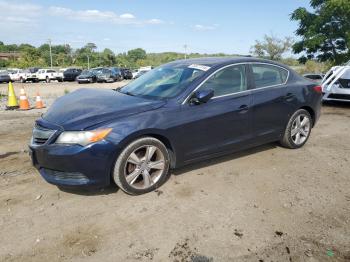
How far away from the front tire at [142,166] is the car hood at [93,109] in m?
0.41

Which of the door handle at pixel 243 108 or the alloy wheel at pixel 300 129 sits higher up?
the door handle at pixel 243 108

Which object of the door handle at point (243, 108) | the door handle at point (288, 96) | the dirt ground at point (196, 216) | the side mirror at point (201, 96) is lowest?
the dirt ground at point (196, 216)

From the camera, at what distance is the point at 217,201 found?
3.93 m

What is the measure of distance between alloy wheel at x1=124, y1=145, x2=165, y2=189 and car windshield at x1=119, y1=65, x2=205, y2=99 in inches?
30.6

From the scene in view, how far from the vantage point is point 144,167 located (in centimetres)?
404

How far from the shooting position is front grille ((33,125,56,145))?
378cm

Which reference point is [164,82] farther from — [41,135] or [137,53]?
[137,53]

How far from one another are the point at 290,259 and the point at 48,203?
2.64 m

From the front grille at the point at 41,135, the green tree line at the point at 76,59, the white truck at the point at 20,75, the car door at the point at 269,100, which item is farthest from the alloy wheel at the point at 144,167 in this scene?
the green tree line at the point at 76,59

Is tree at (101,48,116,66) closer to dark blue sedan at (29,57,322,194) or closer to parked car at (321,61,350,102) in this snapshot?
parked car at (321,61,350,102)

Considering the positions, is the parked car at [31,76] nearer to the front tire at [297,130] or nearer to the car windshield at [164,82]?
the car windshield at [164,82]

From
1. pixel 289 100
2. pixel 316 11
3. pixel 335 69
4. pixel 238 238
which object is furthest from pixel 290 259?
pixel 316 11

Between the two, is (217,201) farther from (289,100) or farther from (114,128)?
(289,100)

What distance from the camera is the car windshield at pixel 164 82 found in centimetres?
447
